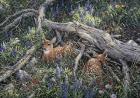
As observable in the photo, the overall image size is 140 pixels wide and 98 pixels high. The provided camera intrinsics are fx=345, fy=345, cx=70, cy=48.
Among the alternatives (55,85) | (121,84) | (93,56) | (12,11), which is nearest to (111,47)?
(93,56)

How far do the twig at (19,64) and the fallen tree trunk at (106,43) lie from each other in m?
0.93

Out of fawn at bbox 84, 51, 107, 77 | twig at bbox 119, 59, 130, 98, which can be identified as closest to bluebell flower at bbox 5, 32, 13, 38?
fawn at bbox 84, 51, 107, 77

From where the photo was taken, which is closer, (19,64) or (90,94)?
(90,94)

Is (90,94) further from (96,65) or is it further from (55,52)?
(55,52)

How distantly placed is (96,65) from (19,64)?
1544 millimetres

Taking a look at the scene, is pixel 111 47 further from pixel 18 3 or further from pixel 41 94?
pixel 18 3

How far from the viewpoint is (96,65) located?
664 centimetres

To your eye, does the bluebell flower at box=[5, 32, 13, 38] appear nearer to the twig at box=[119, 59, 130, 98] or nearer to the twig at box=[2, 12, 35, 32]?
the twig at box=[2, 12, 35, 32]

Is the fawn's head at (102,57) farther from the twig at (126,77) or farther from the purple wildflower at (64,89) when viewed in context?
the purple wildflower at (64,89)

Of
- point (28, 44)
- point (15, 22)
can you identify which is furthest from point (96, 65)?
point (15, 22)

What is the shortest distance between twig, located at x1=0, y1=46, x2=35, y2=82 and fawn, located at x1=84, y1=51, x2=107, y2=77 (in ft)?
4.03

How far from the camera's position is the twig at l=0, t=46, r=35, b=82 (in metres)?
6.59

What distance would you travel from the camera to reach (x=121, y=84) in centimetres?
627

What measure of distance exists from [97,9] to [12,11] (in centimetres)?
227
